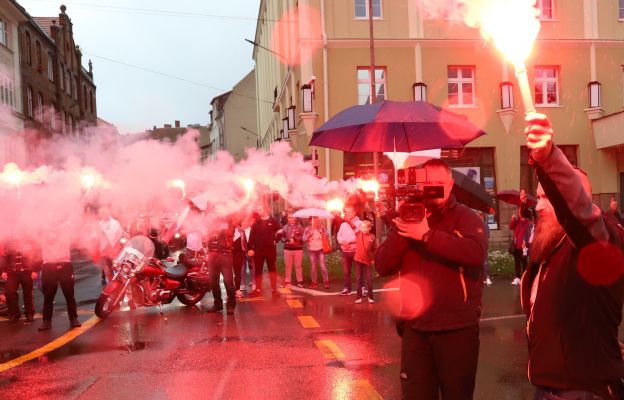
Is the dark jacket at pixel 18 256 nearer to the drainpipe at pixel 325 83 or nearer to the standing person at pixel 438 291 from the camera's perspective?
the standing person at pixel 438 291

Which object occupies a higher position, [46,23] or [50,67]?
[46,23]

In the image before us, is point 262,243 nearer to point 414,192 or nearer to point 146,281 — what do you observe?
point 146,281

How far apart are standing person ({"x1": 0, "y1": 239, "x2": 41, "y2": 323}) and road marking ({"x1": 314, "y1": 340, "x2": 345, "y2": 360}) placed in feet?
17.8

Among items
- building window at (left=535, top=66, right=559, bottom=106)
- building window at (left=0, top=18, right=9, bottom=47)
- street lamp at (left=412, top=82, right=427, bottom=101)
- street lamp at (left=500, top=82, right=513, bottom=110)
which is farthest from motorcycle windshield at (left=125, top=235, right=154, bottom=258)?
building window at (left=0, top=18, right=9, bottom=47)

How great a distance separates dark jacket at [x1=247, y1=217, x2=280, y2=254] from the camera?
12.2 m

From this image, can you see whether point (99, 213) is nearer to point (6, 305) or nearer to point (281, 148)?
point (6, 305)

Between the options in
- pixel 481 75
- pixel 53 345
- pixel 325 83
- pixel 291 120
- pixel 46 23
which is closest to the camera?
pixel 53 345

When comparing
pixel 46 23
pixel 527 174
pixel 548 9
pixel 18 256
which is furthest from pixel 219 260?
pixel 46 23

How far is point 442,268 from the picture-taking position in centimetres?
339

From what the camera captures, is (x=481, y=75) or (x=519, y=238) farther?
(x=481, y=75)

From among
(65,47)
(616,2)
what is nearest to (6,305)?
(616,2)

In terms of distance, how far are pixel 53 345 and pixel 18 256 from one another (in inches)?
110

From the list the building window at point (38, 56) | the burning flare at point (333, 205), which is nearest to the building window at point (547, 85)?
the burning flare at point (333, 205)

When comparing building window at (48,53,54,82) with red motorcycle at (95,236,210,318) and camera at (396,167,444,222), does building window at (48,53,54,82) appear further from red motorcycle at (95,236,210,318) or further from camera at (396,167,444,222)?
camera at (396,167,444,222)
